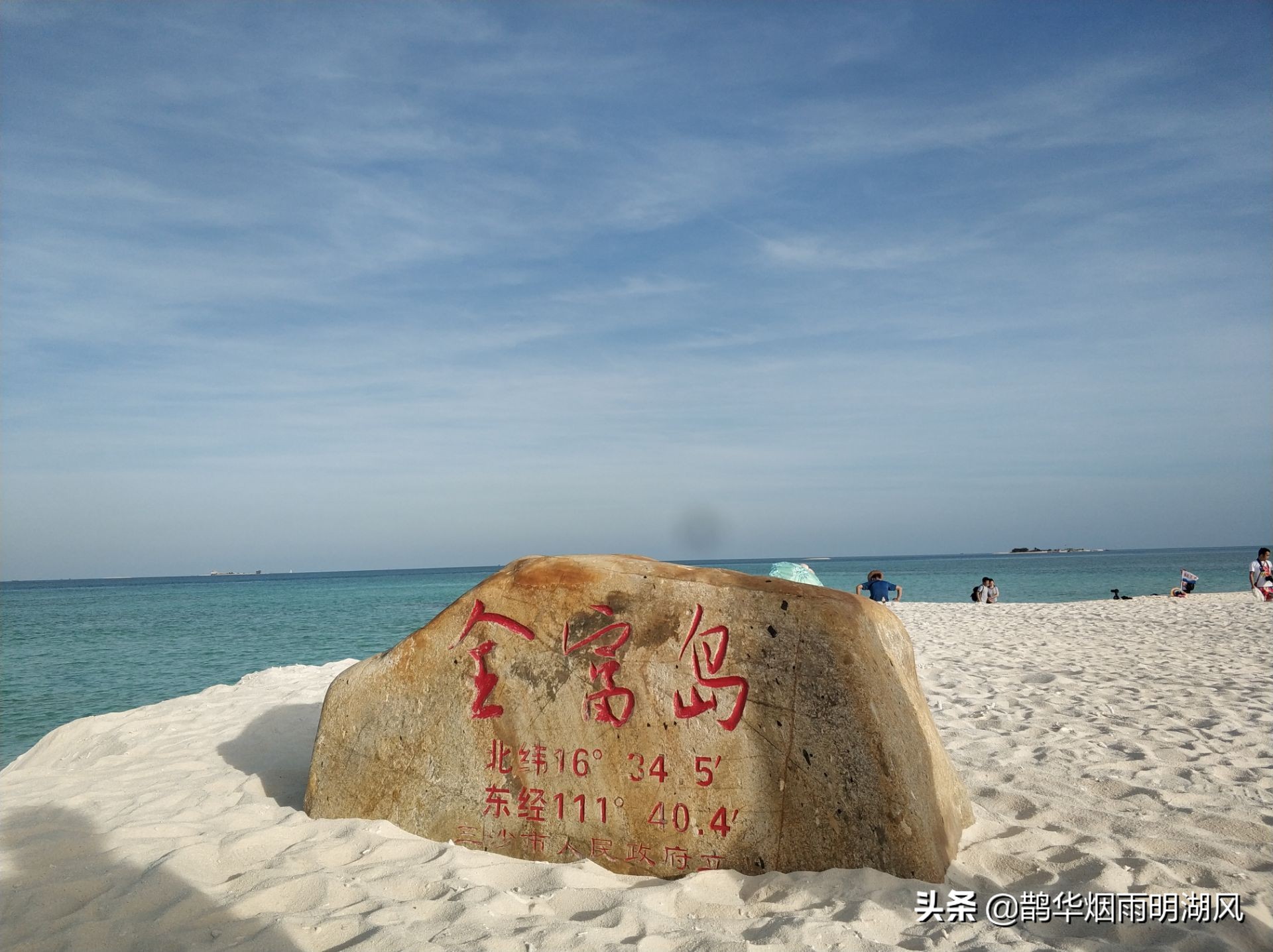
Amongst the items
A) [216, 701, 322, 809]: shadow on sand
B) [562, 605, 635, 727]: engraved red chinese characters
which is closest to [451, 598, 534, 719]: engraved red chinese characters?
[562, 605, 635, 727]: engraved red chinese characters

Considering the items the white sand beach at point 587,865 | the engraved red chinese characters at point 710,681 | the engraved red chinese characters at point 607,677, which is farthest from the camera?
the engraved red chinese characters at point 607,677

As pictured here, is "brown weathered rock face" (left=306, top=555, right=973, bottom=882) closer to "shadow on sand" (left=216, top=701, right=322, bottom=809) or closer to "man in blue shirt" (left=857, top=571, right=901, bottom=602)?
"shadow on sand" (left=216, top=701, right=322, bottom=809)

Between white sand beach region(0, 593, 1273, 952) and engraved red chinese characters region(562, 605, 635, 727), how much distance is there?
73cm

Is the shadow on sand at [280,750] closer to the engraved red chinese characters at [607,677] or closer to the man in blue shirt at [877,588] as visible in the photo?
the engraved red chinese characters at [607,677]

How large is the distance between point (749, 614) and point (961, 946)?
1.65 metres

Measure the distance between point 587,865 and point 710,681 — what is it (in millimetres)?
1071

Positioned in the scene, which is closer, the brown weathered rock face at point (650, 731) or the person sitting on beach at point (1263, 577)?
the brown weathered rock face at point (650, 731)

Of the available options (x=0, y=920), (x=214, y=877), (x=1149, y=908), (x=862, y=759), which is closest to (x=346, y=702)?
(x=214, y=877)

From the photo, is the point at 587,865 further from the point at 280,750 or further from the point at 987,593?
the point at 987,593

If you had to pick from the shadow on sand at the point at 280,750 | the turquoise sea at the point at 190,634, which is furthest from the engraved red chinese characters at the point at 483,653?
the turquoise sea at the point at 190,634

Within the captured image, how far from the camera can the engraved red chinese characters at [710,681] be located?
390 cm

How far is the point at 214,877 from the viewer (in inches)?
138

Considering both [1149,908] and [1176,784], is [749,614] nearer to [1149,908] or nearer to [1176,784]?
[1149,908]

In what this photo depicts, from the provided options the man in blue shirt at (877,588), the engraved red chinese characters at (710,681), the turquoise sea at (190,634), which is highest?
the engraved red chinese characters at (710,681)
